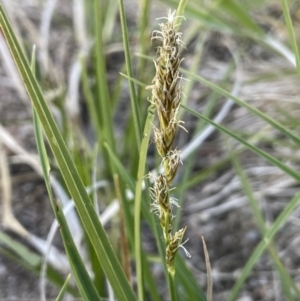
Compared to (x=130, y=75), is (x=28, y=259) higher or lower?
lower

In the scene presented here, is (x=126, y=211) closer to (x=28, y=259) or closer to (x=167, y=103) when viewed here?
(x=28, y=259)

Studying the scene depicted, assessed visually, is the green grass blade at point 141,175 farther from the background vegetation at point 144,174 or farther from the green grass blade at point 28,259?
the green grass blade at point 28,259

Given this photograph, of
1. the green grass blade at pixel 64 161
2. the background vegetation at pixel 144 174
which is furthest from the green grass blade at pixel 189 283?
the green grass blade at pixel 64 161

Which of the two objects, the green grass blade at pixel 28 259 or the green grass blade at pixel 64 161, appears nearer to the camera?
the green grass blade at pixel 64 161

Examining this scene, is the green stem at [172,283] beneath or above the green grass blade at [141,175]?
beneath

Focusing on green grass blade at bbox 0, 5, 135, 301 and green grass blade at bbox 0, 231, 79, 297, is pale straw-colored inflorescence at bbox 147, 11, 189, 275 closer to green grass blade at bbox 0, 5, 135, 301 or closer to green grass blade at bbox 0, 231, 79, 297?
green grass blade at bbox 0, 5, 135, 301

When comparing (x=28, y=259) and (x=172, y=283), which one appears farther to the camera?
(x=28, y=259)

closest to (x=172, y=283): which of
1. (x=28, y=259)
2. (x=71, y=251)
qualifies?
(x=71, y=251)

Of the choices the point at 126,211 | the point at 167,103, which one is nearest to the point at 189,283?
the point at 126,211
